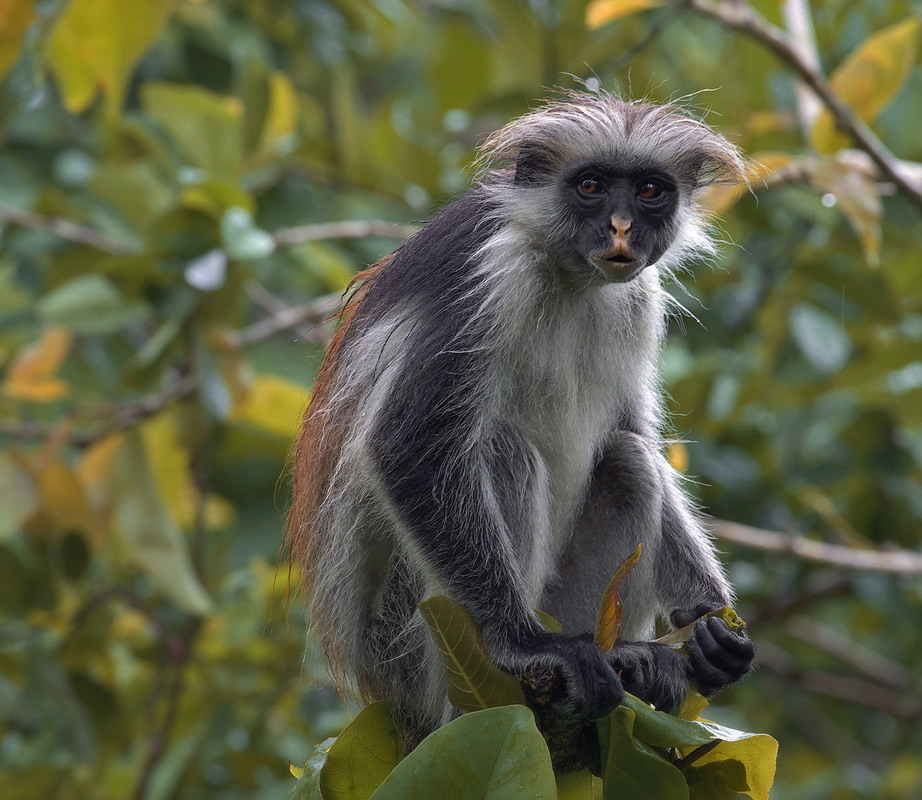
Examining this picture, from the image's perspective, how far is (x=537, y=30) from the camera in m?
7.33

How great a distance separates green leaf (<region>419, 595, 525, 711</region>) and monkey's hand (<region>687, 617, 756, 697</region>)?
2.80 ft

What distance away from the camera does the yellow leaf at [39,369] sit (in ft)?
19.2

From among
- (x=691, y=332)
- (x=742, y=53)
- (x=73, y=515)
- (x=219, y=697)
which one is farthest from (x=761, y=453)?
(x=73, y=515)

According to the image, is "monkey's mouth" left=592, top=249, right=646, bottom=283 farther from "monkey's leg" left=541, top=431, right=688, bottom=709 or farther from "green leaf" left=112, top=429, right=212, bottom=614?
"green leaf" left=112, top=429, right=212, bottom=614

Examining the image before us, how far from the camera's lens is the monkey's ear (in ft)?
14.1

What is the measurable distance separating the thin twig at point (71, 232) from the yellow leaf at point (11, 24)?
4.82ft

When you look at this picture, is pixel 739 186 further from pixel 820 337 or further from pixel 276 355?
pixel 276 355

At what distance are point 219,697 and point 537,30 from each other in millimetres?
4644

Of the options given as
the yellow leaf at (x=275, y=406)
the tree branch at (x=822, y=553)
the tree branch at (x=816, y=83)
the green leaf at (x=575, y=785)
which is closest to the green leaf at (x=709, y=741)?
the green leaf at (x=575, y=785)

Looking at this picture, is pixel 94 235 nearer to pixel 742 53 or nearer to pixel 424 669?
pixel 424 669

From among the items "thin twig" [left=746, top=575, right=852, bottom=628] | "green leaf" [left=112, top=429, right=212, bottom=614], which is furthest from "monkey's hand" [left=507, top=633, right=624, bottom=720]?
"thin twig" [left=746, top=575, right=852, bottom=628]

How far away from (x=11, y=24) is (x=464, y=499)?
2.79 metres

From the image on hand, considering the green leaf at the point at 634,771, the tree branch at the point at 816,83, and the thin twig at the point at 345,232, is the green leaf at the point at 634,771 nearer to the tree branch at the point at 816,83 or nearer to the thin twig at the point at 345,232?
the tree branch at the point at 816,83

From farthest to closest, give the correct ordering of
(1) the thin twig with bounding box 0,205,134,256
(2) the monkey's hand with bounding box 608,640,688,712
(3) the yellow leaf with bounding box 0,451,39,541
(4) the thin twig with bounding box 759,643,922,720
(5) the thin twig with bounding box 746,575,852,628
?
(4) the thin twig with bounding box 759,643,922,720 → (5) the thin twig with bounding box 746,575,852,628 → (1) the thin twig with bounding box 0,205,134,256 → (3) the yellow leaf with bounding box 0,451,39,541 → (2) the monkey's hand with bounding box 608,640,688,712
